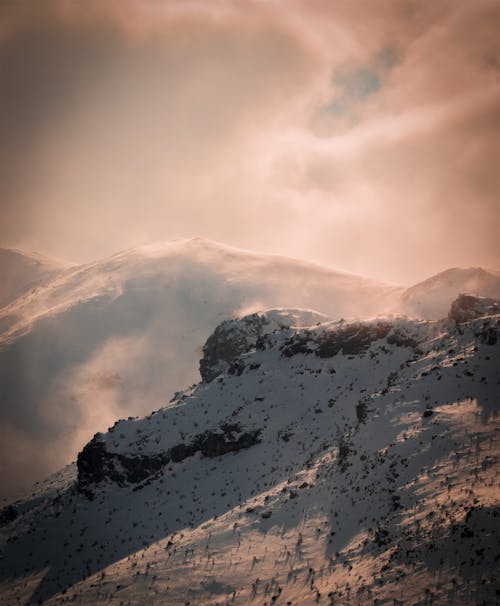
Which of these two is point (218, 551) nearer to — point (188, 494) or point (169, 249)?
point (188, 494)

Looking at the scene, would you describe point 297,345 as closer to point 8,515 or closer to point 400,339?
point 400,339

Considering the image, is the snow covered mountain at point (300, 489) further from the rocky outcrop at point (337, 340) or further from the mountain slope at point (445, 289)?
the mountain slope at point (445, 289)

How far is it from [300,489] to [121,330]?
95.9 meters

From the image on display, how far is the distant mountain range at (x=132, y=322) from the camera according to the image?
87250mm

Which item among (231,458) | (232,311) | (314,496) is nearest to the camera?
(314,496)

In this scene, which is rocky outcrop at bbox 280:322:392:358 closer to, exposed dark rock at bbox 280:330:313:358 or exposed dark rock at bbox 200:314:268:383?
exposed dark rock at bbox 280:330:313:358

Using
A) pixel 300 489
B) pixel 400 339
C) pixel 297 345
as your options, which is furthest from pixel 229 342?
pixel 300 489

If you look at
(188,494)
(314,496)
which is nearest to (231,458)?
(188,494)

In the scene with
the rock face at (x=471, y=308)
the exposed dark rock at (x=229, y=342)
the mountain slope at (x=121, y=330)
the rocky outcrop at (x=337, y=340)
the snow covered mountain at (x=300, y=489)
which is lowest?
the snow covered mountain at (x=300, y=489)

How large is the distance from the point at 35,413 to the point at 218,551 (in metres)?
81.9

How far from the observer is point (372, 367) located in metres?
39.1

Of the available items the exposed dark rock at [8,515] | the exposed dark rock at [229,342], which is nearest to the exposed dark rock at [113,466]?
the exposed dark rock at [8,515]

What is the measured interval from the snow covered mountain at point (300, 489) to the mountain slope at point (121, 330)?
124ft

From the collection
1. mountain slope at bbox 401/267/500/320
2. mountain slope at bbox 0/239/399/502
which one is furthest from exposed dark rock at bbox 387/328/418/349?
mountain slope at bbox 0/239/399/502
